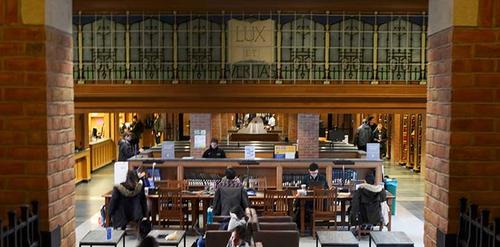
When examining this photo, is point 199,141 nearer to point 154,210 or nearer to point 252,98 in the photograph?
point 154,210

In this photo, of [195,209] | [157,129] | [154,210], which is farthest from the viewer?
[157,129]

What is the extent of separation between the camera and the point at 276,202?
9.59 metres

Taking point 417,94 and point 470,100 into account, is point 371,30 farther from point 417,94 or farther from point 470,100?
point 470,100

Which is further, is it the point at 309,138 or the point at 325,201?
the point at 309,138

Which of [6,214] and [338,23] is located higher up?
[338,23]

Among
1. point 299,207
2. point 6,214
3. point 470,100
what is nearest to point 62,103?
point 6,214

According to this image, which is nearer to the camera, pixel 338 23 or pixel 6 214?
pixel 6 214

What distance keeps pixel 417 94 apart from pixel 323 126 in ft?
59.1

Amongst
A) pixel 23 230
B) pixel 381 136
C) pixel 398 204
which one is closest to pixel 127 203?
pixel 23 230

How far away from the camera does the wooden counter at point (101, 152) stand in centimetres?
1737

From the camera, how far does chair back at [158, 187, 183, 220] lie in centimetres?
944

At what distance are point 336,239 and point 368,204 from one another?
2.80m

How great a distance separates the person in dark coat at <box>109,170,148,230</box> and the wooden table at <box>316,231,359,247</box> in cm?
299

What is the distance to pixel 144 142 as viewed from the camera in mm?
22594
